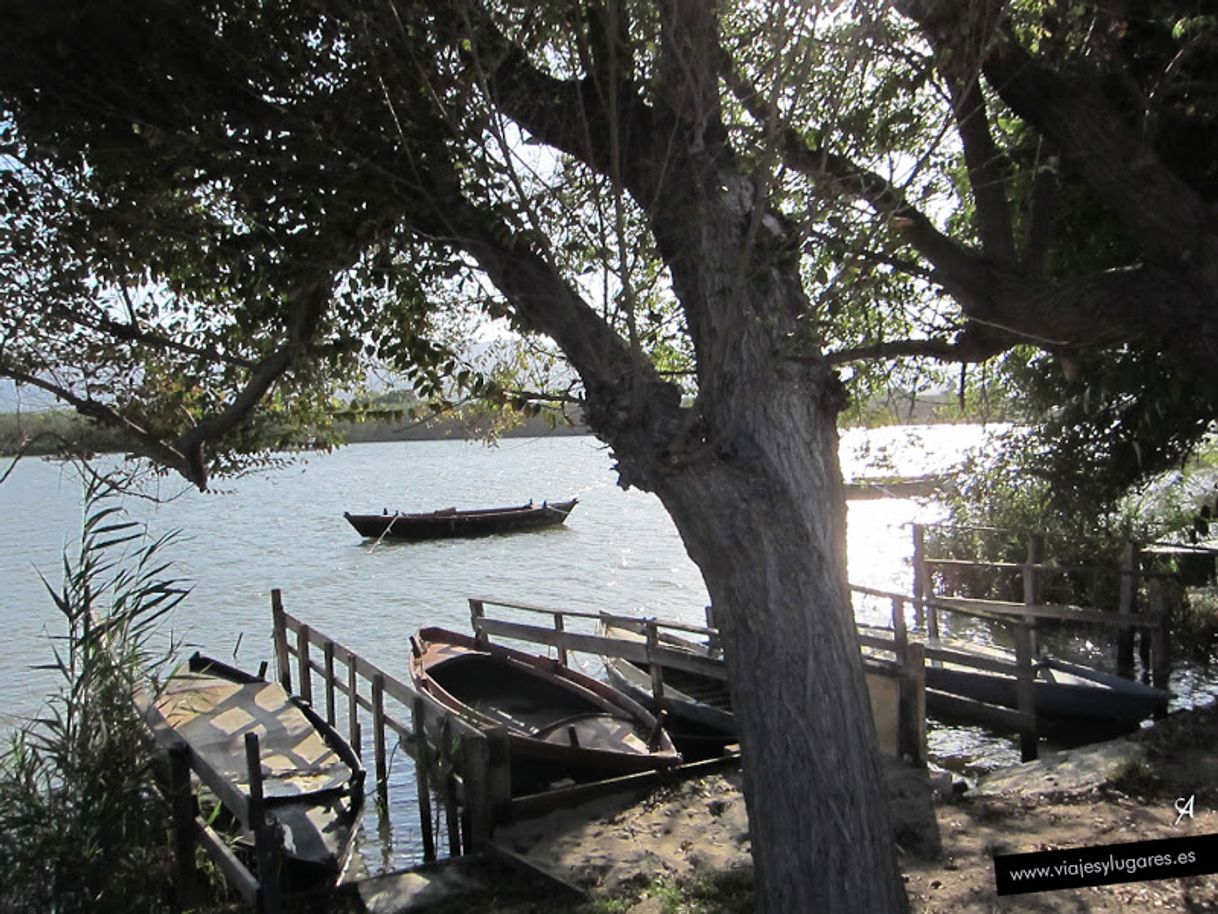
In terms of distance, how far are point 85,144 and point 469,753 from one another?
6.11 m

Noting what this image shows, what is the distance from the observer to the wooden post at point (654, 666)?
14547mm

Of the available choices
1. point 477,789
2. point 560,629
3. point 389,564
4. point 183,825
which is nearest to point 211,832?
point 183,825

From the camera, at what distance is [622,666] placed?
55.9ft

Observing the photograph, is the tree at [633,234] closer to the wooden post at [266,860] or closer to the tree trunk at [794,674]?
the tree trunk at [794,674]

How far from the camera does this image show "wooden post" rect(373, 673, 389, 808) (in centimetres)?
1200

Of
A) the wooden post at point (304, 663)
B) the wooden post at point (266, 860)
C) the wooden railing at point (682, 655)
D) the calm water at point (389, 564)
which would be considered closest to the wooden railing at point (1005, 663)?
the wooden railing at point (682, 655)

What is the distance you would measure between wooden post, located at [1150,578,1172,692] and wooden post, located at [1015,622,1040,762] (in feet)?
9.16

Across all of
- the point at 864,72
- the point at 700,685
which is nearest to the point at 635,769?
the point at 700,685

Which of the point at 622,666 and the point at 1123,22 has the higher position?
the point at 1123,22

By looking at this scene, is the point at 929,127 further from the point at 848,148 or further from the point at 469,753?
the point at 469,753

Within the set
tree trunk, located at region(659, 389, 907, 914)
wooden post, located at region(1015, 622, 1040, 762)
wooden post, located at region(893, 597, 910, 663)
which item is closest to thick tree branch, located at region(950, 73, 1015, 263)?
tree trunk, located at region(659, 389, 907, 914)

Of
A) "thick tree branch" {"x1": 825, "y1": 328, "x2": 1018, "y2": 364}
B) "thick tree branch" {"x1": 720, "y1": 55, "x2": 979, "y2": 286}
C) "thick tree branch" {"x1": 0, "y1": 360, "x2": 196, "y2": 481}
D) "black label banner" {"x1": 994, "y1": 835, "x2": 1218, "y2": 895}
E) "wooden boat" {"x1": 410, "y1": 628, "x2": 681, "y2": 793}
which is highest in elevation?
"thick tree branch" {"x1": 720, "y1": 55, "x2": 979, "y2": 286}

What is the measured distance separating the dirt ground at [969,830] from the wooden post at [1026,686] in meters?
2.07

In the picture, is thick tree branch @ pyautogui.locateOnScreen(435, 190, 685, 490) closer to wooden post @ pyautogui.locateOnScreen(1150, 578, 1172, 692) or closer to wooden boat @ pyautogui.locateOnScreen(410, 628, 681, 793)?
wooden boat @ pyautogui.locateOnScreen(410, 628, 681, 793)
